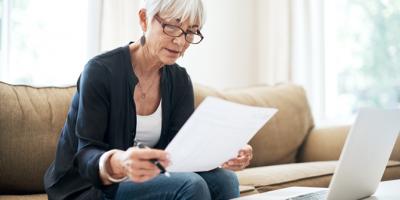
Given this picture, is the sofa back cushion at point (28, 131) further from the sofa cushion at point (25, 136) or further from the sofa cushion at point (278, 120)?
the sofa cushion at point (278, 120)

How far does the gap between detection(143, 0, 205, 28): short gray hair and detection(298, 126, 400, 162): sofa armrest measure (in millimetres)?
1494

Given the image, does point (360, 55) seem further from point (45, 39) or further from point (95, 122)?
point (95, 122)

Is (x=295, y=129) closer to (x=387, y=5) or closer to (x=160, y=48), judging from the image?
(x=387, y=5)

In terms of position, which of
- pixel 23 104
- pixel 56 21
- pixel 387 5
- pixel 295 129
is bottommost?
pixel 295 129

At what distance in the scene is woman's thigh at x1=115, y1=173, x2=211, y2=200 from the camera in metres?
1.28

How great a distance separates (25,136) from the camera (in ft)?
6.45

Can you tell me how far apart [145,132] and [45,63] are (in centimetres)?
148

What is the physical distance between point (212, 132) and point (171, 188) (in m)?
0.21

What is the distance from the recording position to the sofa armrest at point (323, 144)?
277 cm

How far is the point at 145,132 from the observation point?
158 cm

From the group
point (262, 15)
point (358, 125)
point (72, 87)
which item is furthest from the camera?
point (262, 15)

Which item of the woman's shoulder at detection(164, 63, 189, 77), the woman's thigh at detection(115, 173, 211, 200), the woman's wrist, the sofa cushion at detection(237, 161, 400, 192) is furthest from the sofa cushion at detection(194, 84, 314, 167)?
the woman's wrist

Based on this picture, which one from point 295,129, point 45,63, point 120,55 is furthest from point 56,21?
point 120,55

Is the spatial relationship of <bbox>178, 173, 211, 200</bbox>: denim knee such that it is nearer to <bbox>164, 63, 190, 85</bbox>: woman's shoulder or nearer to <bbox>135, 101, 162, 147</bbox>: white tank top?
<bbox>135, 101, 162, 147</bbox>: white tank top
